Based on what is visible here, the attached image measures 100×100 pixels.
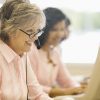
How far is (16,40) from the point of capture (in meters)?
1.51

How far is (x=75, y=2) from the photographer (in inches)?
112

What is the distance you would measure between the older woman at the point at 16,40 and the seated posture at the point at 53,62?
1.83 ft

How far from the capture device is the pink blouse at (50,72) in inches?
88.2

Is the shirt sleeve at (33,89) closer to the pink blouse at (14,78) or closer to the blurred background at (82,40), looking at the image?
the pink blouse at (14,78)

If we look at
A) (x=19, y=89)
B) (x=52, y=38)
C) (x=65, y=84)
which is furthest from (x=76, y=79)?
(x=19, y=89)

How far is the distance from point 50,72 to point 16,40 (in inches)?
35.5

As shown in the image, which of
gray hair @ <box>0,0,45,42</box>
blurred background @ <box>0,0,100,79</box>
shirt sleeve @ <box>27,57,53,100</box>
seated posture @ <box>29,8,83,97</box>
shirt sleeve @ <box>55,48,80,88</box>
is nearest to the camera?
gray hair @ <box>0,0,45,42</box>

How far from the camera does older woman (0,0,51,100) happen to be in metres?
1.46

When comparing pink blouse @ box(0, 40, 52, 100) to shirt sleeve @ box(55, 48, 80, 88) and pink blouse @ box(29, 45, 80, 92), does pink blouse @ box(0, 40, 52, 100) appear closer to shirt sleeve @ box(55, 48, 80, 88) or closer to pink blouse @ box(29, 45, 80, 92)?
pink blouse @ box(29, 45, 80, 92)

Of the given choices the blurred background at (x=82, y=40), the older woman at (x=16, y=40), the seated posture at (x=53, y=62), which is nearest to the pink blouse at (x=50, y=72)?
the seated posture at (x=53, y=62)

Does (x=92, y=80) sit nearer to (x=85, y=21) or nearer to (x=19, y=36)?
(x=19, y=36)

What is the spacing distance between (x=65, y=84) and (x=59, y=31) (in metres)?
0.42

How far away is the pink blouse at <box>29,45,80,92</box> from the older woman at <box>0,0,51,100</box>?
54 cm

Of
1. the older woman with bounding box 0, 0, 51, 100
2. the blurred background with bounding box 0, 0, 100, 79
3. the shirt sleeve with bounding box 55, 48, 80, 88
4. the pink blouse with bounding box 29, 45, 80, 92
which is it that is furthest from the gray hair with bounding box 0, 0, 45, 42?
the blurred background with bounding box 0, 0, 100, 79
